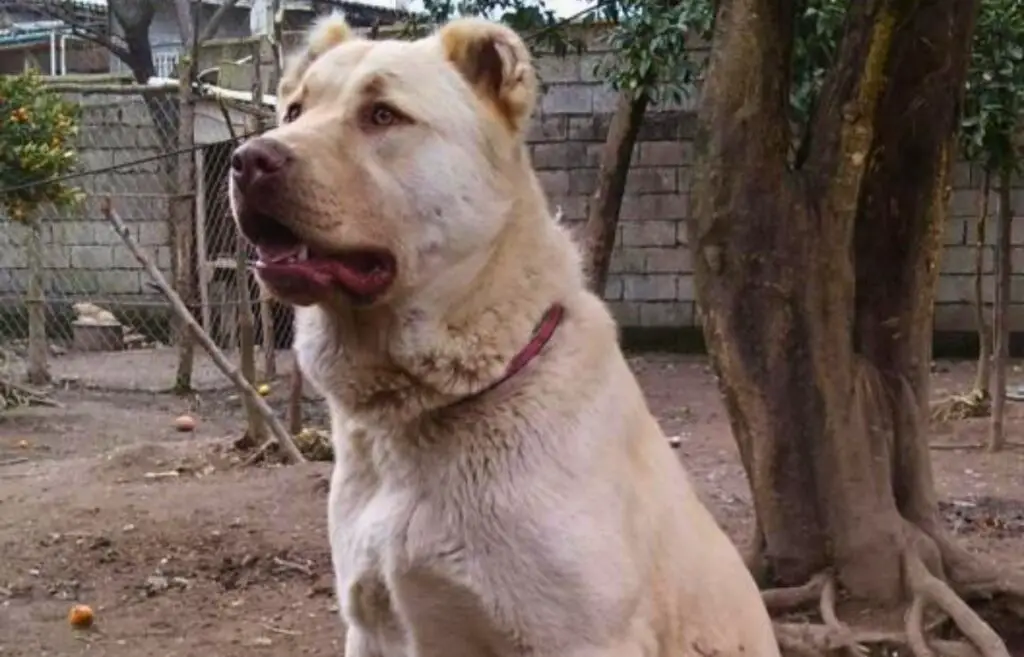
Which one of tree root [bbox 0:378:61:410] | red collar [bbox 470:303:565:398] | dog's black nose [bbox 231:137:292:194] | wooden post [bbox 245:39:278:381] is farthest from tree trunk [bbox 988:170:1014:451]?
tree root [bbox 0:378:61:410]

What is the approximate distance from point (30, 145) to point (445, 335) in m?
7.46

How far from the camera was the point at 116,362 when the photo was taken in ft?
A: 43.0

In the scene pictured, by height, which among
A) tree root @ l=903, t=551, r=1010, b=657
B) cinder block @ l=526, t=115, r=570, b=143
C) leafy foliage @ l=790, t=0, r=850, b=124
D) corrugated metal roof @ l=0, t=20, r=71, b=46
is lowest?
tree root @ l=903, t=551, r=1010, b=657

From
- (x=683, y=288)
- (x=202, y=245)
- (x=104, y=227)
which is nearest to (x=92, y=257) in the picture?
(x=104, y=227)

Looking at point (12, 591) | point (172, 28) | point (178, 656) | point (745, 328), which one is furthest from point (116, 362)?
point (172, 28)

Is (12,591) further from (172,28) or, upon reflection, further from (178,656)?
(172,28)

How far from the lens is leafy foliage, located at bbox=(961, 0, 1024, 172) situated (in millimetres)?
7609

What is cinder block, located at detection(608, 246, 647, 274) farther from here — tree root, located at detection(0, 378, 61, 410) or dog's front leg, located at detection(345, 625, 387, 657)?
dog's front leg, located at detection(345, 625, 387, 657)

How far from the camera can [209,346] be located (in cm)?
697

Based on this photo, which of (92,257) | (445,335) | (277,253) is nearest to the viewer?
(277,253)

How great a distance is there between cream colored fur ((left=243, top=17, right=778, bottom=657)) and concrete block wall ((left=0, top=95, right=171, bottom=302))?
1101 cm

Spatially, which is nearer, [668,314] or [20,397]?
[20,397]

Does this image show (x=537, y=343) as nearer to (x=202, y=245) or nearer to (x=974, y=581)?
(x=974, y=581)

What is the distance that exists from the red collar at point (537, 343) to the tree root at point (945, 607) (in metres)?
1.94
